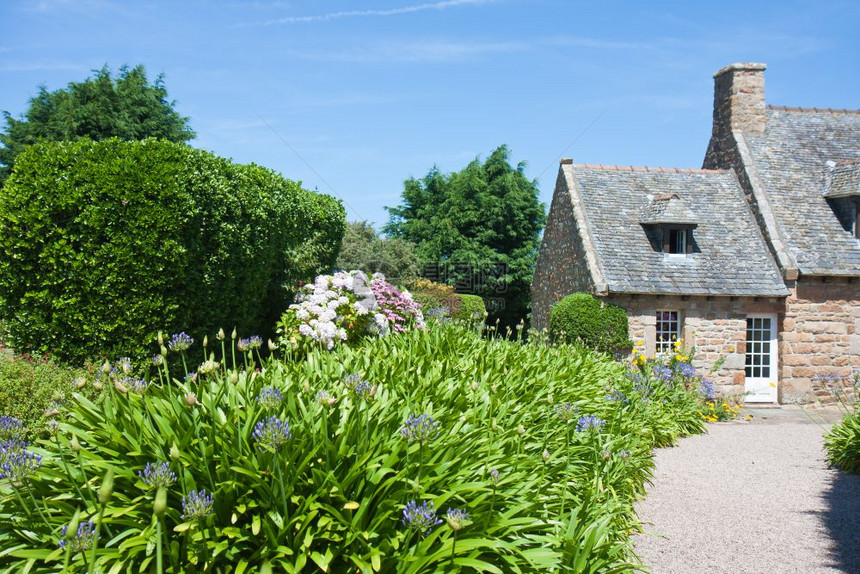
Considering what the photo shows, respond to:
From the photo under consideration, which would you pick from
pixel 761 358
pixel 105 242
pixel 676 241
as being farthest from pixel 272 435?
pixel 761 358

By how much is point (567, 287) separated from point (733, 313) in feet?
13.9

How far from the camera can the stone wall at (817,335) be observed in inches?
691

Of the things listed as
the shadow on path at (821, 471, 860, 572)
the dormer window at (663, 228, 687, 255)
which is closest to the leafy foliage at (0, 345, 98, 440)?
the shadow on path at (821, 471, 860, 572)

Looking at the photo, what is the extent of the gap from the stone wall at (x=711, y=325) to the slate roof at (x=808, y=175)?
70.2 inches

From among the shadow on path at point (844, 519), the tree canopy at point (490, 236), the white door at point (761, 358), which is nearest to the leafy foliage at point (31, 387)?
the shadow on path at point (844, 519)

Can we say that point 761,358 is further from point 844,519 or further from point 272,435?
point 272,435

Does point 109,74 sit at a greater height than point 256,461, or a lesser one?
greater

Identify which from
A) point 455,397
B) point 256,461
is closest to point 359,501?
point 256,461

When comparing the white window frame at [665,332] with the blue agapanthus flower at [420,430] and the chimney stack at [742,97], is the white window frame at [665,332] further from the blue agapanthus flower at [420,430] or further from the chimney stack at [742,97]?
the blue agapanthus flower at [420,430]

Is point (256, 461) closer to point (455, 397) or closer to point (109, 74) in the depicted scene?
point (455, 397)

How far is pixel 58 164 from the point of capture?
9391 millimetres

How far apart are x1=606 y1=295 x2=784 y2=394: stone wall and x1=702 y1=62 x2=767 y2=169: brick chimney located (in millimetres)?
4826

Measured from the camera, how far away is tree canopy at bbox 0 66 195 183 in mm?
23531

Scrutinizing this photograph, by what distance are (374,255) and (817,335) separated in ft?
44.7
